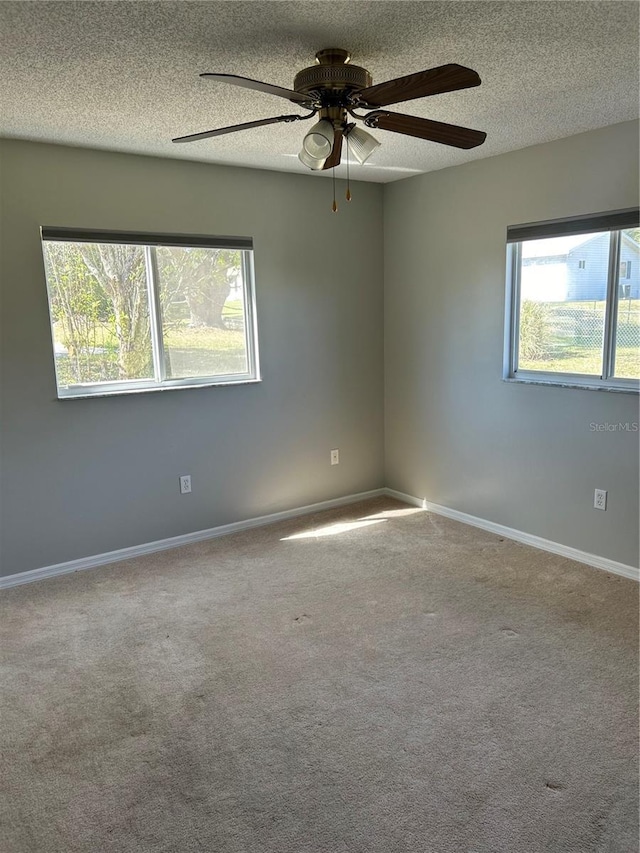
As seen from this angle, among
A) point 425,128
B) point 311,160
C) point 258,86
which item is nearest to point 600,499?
point 425,128

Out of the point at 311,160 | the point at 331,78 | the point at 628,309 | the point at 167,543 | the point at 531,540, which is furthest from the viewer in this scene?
the point at 167,543

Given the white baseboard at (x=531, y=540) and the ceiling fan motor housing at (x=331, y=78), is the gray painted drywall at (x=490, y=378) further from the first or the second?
the ceiling fan motor housing at (x=331, y=78)

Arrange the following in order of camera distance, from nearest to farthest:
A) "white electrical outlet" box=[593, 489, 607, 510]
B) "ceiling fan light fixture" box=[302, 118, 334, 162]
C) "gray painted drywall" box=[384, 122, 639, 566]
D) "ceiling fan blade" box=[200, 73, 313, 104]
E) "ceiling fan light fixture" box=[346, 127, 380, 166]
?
"ceiling fan blade" box=[200, 73, 313, 104] → "ceiling fan light fixture" box=[302, 118, 334, 162] → "ceiling fan light fixture" box=[346, 127, 380, 166] → "gray painted drywall" box=[384, 122, 639, 566] → "white electrical outlet" box=[593, 489, 607, 510]

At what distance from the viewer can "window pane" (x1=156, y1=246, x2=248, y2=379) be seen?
147 inches

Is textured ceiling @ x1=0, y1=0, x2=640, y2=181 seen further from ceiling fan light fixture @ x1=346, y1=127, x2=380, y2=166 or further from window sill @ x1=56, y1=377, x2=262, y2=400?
window sill @ x1=56, y1=377, x2=262, y2=400

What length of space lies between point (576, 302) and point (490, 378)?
723mm

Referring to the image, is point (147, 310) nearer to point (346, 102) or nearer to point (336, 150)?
point (336, 150)

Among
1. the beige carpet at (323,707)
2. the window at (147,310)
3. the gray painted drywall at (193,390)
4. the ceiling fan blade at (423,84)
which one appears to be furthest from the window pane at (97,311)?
the ceiling fan blade at (423,84)

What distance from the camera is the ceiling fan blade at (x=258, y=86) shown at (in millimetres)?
1637

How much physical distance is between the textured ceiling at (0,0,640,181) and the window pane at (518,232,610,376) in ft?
2.12

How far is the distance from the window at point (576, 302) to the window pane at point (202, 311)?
1.79 m

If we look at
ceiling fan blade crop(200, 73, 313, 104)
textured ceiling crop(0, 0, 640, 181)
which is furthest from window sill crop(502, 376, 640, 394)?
ceiling fan blade crop(200, 73, 313, 104)

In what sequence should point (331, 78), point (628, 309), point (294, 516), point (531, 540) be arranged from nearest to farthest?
1. point (331, 78)
2. point (628, 309)
3. point (531, 540)
4. point (294, 516)

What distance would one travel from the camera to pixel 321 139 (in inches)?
81.9
